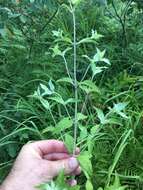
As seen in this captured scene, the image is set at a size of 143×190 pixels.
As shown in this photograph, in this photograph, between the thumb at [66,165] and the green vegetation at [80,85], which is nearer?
the thumb at [66,165]

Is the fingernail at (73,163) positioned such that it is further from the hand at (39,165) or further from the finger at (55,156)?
the finger at (55,156)

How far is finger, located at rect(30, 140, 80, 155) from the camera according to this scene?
209 cm

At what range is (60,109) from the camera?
294 centimetres

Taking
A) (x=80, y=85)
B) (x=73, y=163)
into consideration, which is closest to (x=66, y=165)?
(x=73, y=163)

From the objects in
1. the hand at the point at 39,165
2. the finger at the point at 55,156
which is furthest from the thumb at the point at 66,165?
the finger at the point at 55,156

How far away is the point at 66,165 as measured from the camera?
6.16ft

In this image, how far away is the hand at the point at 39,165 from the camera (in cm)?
190

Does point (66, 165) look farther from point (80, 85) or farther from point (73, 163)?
point (80, 85)

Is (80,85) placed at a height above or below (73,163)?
above

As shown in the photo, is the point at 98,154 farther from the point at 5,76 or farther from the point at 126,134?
the point at 5,76

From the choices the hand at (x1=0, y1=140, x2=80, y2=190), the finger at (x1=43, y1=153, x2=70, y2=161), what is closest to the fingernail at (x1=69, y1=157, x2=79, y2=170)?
the hand at (x1=0, y1=140, x2=80, y2=190)

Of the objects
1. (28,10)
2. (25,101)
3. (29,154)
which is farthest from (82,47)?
(29,154)

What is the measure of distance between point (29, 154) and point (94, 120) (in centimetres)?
82

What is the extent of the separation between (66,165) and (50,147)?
0.77 ft
